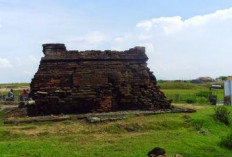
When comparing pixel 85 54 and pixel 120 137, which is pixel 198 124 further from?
pixel 85 54

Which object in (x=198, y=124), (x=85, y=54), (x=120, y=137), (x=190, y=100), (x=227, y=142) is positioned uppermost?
(x=85, y=54)

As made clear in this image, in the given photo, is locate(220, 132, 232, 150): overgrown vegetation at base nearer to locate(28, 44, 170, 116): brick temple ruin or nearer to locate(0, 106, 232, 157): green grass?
locate(0, 106, 232, 157): green grass

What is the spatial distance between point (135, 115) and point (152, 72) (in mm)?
3554

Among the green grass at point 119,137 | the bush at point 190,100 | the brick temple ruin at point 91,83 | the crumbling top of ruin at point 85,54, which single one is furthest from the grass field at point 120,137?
the bush at point 190,100

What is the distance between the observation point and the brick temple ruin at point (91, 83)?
546 inches

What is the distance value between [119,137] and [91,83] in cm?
470

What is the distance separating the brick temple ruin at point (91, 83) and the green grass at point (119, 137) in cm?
207

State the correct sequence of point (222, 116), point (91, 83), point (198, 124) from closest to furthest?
point (198, 124) → point (222, 116) → point (91, 83)

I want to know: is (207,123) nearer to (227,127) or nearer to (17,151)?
(227,127)

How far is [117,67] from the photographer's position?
15117 millimetres

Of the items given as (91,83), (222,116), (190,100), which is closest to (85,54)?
(91,83)

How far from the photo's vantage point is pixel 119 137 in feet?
33.1

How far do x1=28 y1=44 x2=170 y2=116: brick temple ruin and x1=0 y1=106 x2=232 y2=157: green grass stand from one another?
2072 millimetres

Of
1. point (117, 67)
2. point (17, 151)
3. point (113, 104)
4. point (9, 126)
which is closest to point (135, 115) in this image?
point (113, 104)
